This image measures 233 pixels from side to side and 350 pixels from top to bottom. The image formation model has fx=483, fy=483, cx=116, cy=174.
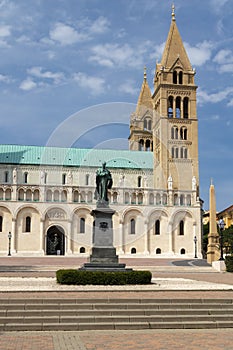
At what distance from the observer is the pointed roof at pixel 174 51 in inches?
3575

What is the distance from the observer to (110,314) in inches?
547

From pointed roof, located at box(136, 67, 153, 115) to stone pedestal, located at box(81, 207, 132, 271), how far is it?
273 feet

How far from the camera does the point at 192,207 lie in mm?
84625

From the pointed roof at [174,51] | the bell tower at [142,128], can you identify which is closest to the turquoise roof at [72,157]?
the bell tower at [142,128]

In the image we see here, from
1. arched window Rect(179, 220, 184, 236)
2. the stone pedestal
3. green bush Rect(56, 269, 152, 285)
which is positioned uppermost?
arched window Rect(179, 220, 184, 236)

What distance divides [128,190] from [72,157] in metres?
13.7

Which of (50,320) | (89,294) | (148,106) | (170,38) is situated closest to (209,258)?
(89,294)

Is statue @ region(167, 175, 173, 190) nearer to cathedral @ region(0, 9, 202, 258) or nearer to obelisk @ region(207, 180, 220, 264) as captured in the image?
cathedral @ region(0, 9, 202, 258)

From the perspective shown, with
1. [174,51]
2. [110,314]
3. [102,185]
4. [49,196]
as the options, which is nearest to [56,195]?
[49,196]

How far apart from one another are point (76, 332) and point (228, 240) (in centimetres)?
6428

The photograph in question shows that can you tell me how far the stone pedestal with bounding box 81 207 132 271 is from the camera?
77.4 feet

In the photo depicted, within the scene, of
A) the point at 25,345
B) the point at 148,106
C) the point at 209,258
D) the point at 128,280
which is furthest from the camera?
the point at 148,106

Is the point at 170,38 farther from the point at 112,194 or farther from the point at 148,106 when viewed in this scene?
the point at 112,194

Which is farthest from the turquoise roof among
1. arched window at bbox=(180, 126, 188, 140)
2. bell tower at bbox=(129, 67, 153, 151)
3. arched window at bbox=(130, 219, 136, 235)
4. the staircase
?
the staircase
